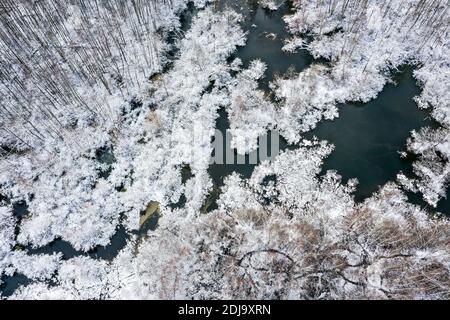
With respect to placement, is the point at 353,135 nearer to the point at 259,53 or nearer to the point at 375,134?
the point at 375,134

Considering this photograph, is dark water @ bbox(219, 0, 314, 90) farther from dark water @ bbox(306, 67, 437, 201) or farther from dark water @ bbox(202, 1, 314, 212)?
dark water @ bbox(306, 67, 437, 201)

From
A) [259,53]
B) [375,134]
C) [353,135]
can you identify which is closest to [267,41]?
[259,53]

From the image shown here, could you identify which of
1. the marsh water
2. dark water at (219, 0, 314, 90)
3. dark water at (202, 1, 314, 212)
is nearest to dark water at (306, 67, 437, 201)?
the marsh water

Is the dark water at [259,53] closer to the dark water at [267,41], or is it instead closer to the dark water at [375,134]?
the dark water at [267,41]

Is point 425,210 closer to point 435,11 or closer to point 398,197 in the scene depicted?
point 398,197

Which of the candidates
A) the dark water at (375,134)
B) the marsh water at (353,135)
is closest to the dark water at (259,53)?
the marsh water at (353,135)

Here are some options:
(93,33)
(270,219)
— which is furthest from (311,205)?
(93,33)

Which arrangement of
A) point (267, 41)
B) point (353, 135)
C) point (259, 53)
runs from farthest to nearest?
point (267, 41), point (259, 53), point (353, 135)

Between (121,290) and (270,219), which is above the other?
(270,219)
